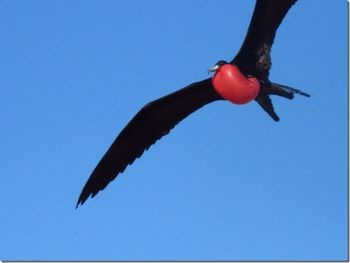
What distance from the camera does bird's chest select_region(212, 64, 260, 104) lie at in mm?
8898

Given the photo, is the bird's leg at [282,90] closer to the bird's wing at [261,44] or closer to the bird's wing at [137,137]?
the bird's wing at [261,44]

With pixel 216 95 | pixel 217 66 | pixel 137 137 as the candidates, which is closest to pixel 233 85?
pixel 217 66

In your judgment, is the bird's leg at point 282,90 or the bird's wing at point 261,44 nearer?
the bird's wing at point 261,44

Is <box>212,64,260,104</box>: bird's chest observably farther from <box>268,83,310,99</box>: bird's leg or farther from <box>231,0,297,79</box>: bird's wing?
<box>268,83,310,99</box>: bird's leg

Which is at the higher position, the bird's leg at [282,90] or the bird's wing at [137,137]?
the bird's wing at [137,137]

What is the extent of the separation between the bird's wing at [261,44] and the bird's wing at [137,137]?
1.23 meters

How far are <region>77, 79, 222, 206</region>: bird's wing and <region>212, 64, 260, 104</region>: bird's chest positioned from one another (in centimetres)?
139

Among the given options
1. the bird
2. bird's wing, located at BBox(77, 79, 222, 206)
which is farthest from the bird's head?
bird's wing, located at BBox(77, 79, 222, 206)

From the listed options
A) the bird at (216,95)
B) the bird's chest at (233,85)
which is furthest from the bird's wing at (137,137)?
the bird's chest at (233,85)

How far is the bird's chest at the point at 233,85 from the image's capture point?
8898 millimetres

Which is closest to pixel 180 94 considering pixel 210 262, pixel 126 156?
pixel 126 156

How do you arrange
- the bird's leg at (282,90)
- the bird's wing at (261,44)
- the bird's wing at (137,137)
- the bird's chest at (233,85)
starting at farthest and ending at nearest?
the bird's wing at (137,137), the bird's leg at (282,90), the bird's wing at (261,44), the bird's chest at (233,85)

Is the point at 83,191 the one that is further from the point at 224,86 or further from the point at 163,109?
the point at 224,86

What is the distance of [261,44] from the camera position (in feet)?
30.2
